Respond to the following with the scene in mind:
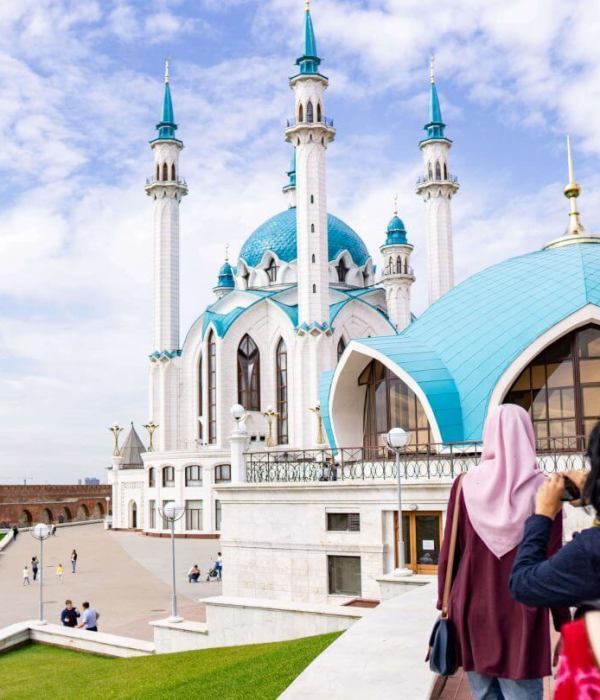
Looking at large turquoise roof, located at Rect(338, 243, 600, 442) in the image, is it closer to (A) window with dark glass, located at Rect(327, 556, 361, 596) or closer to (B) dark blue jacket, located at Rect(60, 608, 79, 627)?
(A) window with dark glass, located at Rect(327, 556, 361, 596)

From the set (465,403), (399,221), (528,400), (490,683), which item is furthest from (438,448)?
(399,221)

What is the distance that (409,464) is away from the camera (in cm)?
1719

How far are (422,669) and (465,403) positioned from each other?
12890 mm

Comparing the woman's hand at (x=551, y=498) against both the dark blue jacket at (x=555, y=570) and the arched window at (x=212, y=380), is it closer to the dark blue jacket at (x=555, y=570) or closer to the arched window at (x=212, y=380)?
the dark blue jacket at (x=555, y=570)

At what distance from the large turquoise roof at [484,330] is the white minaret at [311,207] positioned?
52.4 feet

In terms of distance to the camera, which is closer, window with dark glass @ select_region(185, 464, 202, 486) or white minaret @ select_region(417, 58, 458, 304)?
window with dark glass @ select_region(185, 464, 202, 486)

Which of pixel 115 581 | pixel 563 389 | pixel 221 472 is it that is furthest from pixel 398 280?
pixel 563 389

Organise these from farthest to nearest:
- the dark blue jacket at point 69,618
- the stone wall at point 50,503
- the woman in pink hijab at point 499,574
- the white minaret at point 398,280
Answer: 1. the stone wall at point 50,503
2. the white minaret at point 398,280
3. the dark blue jacket at point 69,618
4. the woman in pink hijab at point 499,574

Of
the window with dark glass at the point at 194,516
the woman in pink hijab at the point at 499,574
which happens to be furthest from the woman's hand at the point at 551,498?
the window with dark glass at the point at 194,516

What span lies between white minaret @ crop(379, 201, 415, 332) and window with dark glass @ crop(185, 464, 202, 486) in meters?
15.0

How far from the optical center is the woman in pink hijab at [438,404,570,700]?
133 inches

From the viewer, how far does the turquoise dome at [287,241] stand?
50188 mm

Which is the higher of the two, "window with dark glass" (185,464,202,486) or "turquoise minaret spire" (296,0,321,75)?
"turquoise minaret spire" (296,0,321,75)

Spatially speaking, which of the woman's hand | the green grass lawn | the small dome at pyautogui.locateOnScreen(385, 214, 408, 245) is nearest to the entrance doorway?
the green grass lawn
